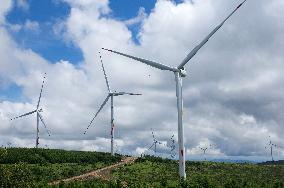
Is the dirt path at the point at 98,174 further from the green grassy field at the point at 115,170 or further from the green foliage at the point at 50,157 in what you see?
the green foliage at the point at 50,157

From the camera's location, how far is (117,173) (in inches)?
4077

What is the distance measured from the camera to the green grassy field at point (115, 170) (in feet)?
275

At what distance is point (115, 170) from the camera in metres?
108

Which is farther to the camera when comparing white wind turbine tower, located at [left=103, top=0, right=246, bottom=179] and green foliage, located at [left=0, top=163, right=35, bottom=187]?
green foliage, located at [left=0, top=163, right=35, bottom=187]

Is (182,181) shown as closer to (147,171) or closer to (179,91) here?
(179,91)

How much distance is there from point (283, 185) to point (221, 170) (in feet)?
161

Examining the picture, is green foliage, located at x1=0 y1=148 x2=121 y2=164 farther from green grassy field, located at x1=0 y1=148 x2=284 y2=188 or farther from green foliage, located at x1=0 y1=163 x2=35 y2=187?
green foliage, located at x1=0 y1=163 x2=35 y2=187

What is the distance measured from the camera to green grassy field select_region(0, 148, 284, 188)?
83750 mm

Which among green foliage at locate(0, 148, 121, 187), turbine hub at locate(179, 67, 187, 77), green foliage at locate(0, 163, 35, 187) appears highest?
turbine hub at locate(179, 67, 187, 77)

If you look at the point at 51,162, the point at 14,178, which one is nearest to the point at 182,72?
the point at 14,178

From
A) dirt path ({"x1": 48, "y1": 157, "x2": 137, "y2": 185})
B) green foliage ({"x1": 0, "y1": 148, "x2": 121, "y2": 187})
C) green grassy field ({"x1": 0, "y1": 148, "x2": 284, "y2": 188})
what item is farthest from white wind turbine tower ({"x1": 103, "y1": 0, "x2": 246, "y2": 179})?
dirt path ({"x1": 48, "y1": 157, "x2": 137, "y2": 185})

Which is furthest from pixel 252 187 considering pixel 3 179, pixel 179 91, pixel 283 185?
pixel 3 179

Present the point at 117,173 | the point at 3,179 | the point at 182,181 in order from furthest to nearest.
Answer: the point at 117,173 < the point at 3,179 < the point at 182,181

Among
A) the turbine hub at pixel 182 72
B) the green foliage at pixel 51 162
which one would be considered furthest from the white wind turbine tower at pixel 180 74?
the green foliage at pixel 51 162
